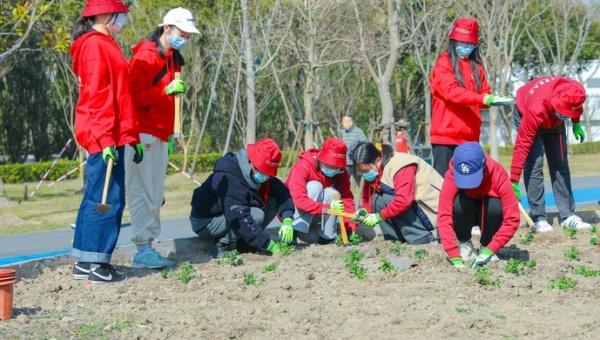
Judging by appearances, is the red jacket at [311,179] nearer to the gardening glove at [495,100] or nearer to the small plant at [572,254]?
the gardening glove at [495,100]

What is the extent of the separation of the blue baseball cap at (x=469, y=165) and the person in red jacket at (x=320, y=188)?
160cm

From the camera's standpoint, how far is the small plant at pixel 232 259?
23.2ft

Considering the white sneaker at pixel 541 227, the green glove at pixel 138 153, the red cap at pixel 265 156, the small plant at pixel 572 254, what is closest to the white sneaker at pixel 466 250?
the small plant at pixel 572 254

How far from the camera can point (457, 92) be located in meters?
7.99

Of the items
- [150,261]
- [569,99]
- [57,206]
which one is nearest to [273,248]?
[150,261]

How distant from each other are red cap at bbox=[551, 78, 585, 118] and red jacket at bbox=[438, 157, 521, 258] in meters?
1.99

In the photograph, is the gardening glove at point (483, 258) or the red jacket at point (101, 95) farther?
the gardening glove at point (483, 258)

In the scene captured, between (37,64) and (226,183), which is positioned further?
(37,64)

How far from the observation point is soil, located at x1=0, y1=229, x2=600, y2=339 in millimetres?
4879

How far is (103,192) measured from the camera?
6117 mm

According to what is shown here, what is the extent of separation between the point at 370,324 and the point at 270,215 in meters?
2.90

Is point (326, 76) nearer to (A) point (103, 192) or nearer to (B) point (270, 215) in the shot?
(B) point (270, 215)

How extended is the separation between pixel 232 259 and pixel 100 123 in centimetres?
158

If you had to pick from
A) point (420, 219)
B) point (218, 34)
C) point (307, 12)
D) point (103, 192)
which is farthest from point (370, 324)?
point (218, 34)
